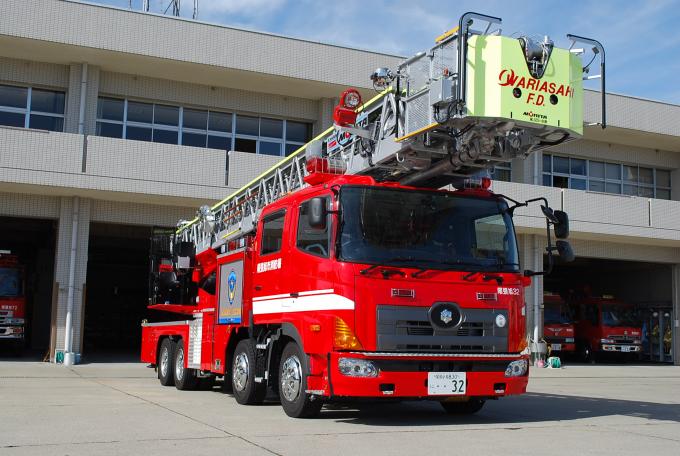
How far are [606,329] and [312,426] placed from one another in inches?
949

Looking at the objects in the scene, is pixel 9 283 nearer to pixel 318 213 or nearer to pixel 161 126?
pixel 161 126

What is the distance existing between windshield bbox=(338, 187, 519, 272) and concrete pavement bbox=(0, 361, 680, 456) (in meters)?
1.83

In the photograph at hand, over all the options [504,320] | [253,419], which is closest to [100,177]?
[253,419]

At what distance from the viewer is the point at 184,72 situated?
21.4 meters

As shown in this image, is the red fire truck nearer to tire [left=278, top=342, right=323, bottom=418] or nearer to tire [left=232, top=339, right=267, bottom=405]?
tire [left=232, top=339, right=267, bottom=405]

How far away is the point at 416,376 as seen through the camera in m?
8.22

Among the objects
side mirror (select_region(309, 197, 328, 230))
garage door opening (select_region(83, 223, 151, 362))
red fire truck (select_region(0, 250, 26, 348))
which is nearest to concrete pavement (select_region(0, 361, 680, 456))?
side mirror (select_region(309, 197, 328, 230))

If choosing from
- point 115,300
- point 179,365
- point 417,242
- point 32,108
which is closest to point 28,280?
point 32,108

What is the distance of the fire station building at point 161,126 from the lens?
19641 millimetres

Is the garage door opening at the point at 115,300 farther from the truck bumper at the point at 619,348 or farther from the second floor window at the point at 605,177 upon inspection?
the truck bumper at the point at 619,348

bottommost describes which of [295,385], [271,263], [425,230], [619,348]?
[619,348]

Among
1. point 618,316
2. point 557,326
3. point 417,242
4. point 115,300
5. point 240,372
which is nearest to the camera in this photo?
point 417,242

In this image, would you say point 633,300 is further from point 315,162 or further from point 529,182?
point 315,162

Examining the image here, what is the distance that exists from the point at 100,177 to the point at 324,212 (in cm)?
1289
